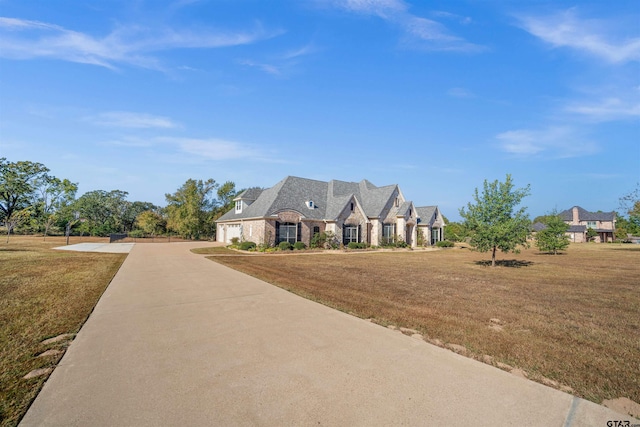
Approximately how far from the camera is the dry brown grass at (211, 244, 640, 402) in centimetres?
458

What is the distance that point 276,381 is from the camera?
3.92m

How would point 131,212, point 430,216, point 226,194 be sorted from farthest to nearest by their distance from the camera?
point 131,212 → point 226,194 → point 430,216

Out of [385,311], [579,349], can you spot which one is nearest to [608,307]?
[579,349]

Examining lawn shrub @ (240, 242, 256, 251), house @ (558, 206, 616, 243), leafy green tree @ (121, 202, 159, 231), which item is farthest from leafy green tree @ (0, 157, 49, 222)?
house @ (558, 206, 616, 243)

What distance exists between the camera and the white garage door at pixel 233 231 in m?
34.0

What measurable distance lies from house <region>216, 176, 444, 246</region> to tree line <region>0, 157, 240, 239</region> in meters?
11.4

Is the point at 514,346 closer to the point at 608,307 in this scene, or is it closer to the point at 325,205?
the point at 608,307

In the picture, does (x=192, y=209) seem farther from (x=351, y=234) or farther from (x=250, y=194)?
(x=351, y=234)

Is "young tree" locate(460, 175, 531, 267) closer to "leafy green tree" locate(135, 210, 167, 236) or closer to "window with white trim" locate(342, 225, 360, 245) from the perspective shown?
"window with white trim" locate(342, 225, 360, 245)

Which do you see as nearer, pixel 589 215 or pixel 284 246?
pixel 284 246

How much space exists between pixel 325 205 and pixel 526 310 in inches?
1026

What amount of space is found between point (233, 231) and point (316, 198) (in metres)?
11.2

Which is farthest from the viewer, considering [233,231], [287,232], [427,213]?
[427,213]

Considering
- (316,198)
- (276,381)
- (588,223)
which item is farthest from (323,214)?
(588,223)
